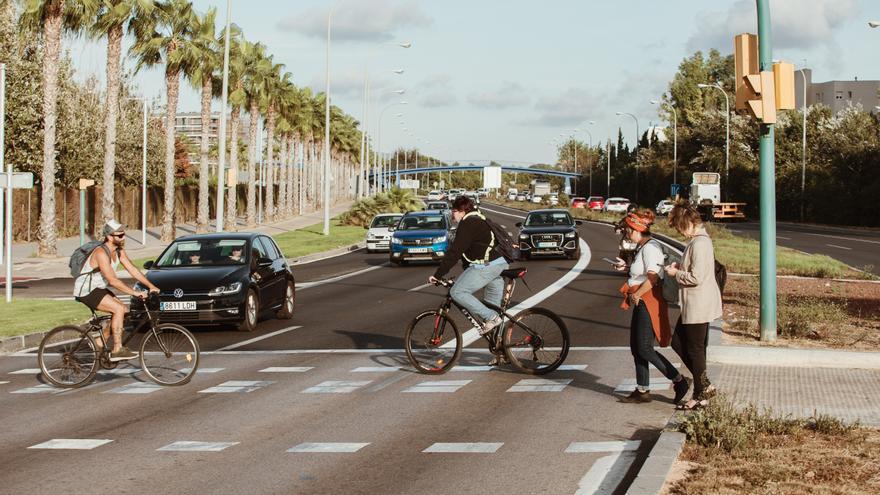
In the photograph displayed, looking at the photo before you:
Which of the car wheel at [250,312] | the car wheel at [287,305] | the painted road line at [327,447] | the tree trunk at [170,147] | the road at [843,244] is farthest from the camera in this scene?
the tree trunk at [170,147]

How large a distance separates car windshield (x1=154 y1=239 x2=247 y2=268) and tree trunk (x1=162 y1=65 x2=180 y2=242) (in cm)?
2911

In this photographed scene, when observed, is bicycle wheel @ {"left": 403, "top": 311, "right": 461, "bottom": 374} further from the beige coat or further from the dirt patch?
the dirt patch

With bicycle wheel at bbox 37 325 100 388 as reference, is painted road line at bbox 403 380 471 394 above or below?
below

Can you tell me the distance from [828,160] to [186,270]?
194 ft

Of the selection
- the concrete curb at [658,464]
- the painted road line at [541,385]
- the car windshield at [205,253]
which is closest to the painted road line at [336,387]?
the painted road line at [541,385]

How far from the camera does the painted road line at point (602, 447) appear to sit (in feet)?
25.2

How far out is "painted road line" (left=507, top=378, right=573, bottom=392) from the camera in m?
10.5

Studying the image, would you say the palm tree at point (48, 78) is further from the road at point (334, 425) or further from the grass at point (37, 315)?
the road at point (334, 425)

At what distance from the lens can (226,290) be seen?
15.8 metres

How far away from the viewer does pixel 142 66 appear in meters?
45.0

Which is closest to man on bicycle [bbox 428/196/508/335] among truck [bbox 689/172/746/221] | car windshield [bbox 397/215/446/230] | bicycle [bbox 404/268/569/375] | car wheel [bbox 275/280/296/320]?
bicycle [bbox 404/268/569/375]

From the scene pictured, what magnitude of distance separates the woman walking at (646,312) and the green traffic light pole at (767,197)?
3247 mm

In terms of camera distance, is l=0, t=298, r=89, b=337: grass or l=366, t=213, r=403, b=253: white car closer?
l=0, t=298, r=89, b=337: grass

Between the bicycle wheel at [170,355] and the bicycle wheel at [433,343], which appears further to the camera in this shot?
the bicycle wheel at [433,343]
